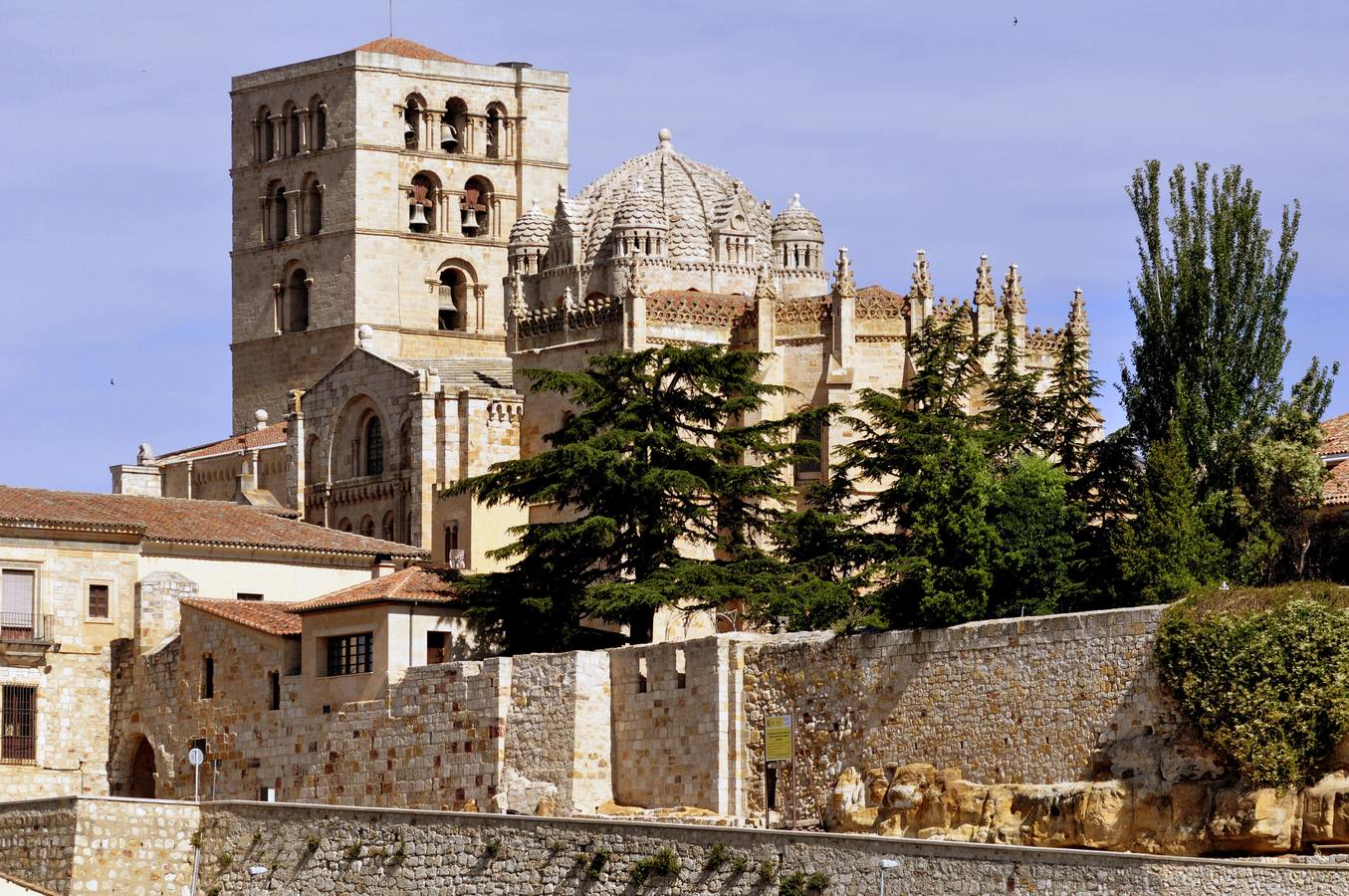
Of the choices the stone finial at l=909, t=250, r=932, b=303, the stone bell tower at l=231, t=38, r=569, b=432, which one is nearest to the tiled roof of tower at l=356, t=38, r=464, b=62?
the stone bell tower at l=231, t=38, r=569, b=432

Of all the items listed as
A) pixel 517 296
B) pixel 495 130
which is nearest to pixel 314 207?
pixel 495 130

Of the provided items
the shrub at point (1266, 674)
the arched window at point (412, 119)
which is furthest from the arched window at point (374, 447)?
the shrub at point (1266, 674)

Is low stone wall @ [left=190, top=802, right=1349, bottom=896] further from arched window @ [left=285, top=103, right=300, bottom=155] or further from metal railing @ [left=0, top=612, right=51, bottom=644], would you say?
arched window @ [left=285, top=103, right=300, bottom=155]

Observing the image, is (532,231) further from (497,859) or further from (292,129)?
(497,859)

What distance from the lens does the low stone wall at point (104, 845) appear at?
49.8m

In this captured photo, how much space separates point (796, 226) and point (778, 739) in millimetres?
30142

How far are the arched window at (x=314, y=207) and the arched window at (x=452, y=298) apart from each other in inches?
158

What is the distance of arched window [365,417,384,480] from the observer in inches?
2982

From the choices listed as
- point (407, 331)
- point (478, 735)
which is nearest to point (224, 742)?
point (478, 735)

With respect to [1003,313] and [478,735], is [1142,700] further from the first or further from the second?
[1003,313]

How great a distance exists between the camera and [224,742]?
5634cm

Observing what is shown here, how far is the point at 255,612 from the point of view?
A: 5719 cm

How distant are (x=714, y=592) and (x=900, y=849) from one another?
43.0 feet

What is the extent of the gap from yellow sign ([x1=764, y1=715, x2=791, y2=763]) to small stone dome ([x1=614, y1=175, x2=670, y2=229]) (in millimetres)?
27124
